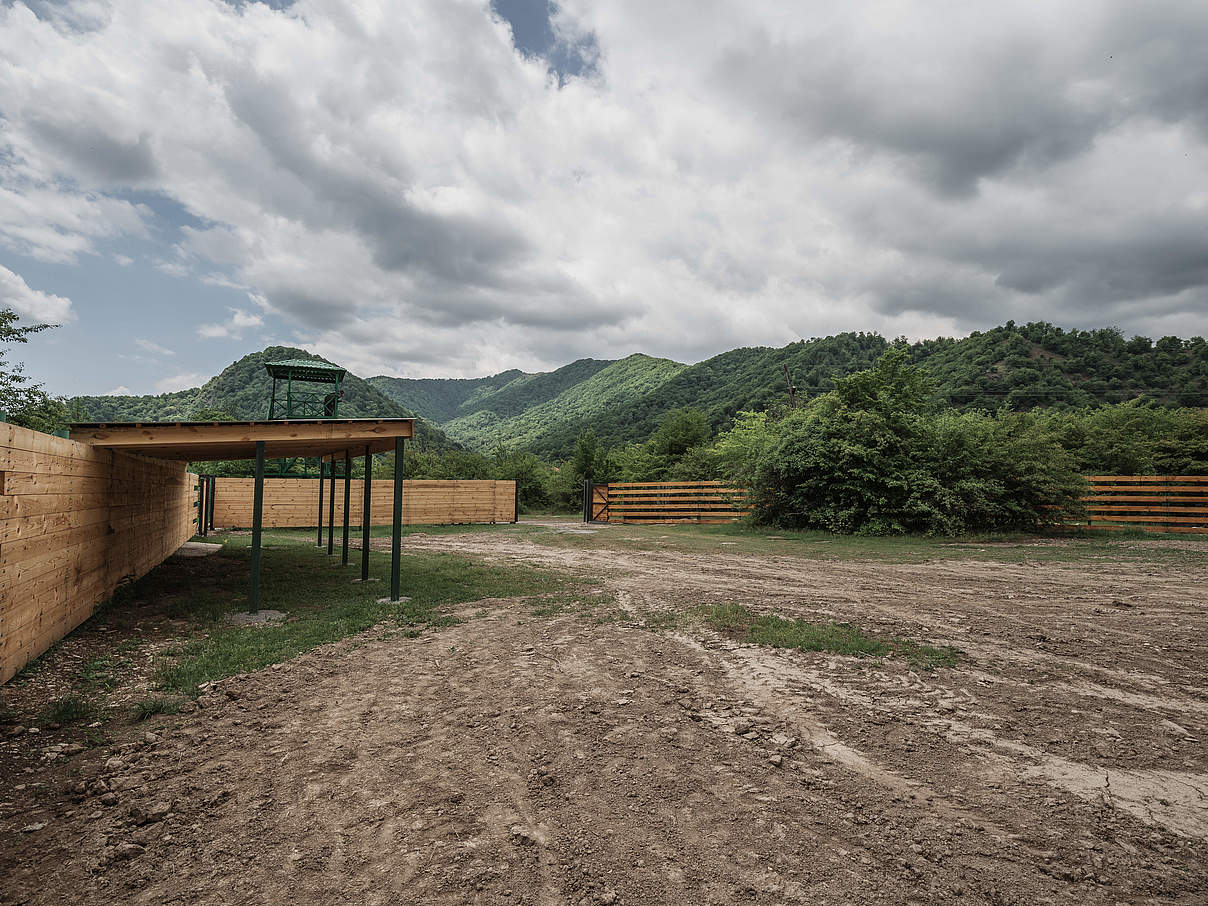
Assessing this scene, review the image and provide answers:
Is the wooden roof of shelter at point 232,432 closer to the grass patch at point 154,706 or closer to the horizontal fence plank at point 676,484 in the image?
the grass patch at point 154,706

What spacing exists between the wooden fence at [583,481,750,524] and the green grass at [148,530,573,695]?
12.5m

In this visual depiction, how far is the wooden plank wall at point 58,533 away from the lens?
4031 mm

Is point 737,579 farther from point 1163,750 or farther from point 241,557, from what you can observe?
point 241,557

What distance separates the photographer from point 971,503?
15414mm

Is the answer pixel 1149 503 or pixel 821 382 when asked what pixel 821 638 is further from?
pixel 821 382

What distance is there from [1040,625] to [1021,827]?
4.26 meters

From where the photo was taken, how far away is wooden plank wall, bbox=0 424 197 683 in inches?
159

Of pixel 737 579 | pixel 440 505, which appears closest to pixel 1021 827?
pixel 737 579

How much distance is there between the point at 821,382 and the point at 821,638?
1962 inches

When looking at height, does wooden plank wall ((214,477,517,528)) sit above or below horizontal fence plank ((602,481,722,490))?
below

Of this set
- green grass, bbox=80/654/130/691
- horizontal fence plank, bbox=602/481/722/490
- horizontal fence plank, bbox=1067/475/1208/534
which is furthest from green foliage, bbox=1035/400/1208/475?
green grass, bbox=80/654/130/691

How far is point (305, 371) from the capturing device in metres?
23.2

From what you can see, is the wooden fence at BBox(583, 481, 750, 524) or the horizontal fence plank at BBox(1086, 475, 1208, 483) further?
the wooden fence at BBox(583, 481, 750, 524)

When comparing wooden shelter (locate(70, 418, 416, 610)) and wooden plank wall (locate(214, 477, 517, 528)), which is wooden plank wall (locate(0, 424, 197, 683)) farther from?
wooden plank wall (locate(214, 477, 517, 528))
